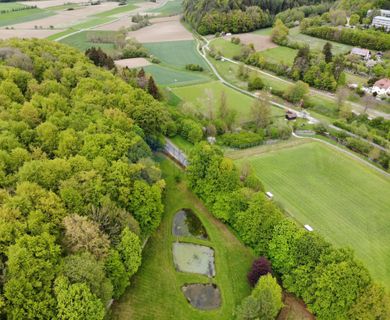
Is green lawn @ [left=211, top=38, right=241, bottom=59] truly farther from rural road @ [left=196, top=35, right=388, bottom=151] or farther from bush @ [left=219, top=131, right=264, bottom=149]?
bush @ [left=219, top=131, right=264, bottom=149]

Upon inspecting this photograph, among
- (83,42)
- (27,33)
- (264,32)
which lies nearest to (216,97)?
(83,42)

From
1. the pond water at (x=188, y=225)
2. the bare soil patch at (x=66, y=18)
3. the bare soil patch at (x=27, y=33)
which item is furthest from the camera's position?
the bare soil patch at (x=66, y=18)

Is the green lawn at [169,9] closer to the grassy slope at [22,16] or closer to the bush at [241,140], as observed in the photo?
the grassy slope at [22,16]

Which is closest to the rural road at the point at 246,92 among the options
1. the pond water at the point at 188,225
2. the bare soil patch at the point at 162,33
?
the bare soil patch at the point at 162,33

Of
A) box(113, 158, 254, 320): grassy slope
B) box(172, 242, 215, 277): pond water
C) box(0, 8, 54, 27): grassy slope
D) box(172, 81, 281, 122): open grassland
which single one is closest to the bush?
box(172, 81, 281, 122): open grassland

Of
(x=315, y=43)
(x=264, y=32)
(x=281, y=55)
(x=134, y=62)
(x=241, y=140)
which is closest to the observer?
(x=241, y=140)

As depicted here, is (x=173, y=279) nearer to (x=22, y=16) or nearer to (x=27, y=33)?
(x=27, y=33)
